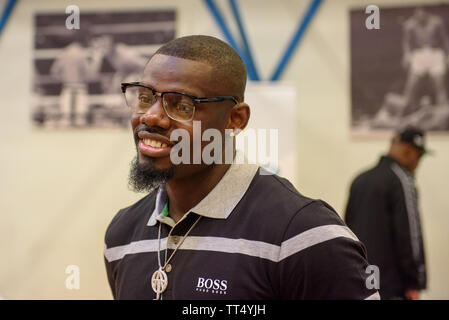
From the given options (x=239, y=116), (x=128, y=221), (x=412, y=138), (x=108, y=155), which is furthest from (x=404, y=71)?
(x=128, y=221)

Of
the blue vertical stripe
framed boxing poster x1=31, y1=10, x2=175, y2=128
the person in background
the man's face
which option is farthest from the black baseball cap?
the man's face

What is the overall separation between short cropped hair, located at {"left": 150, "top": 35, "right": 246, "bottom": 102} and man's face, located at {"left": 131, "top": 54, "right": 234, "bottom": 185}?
0.02m

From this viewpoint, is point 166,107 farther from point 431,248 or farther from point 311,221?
point 431,248

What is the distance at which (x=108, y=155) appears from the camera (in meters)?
4.62

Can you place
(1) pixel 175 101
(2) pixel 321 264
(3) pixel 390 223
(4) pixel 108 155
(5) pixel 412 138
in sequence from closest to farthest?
(2) pixel 321 264 < (1) pixel 175 101 < (3) pixel 390 223 < (5) pixel 412 138 < (4) pixel 108 155

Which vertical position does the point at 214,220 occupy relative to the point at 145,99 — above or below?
below

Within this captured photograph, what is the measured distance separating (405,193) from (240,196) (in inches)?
66.2

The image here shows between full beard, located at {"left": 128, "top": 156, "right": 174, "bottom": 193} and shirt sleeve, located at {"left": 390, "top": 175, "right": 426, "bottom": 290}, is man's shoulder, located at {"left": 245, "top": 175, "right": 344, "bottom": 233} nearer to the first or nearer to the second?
full beard, located at {"left": 128, "top": 156, "right": 174, "bottom": 193}

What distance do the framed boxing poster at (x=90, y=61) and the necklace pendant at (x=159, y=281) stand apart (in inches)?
135

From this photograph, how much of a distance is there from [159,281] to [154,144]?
32cm

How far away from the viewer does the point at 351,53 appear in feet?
14.4

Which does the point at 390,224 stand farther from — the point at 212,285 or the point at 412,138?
the point at 212,285

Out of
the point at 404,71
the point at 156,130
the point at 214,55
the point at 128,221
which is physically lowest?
the point at 128,221
